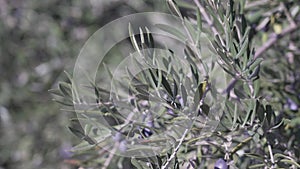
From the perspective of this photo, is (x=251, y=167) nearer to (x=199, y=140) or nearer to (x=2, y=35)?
(x=199, y=140)

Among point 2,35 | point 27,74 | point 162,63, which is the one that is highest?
point 162,63

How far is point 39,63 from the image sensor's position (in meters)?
1.57

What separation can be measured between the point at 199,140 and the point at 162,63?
0.08m

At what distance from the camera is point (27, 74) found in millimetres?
1536

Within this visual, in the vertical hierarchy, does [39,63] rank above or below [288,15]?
below

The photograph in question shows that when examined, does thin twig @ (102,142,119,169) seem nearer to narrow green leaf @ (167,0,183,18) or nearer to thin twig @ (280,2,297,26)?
narrow green leaf @ (167,0,183,18)

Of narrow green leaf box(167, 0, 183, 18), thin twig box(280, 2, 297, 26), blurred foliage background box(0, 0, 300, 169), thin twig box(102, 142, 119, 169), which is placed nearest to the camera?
narrow green leaf box(167, 0, 183, 18)

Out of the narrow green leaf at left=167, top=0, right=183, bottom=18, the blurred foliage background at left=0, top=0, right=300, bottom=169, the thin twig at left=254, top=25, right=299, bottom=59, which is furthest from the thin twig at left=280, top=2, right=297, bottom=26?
the blurred foliage background at left=0, top=0, right=300, bottom=169

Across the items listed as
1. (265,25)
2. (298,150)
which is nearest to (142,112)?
(298,150)

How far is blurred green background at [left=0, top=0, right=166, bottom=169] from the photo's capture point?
57.1 inches

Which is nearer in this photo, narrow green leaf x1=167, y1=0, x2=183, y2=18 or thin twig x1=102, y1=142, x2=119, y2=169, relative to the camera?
narrow green leaf x1=167, y1=0, x2=183, y2=18

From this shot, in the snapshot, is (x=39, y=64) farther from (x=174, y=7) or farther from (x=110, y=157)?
(x=174, y=7)

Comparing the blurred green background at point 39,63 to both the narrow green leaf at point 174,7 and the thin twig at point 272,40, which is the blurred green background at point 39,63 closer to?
the thin twig at point 272,40

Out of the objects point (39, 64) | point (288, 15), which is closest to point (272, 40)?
point (288, 15)
